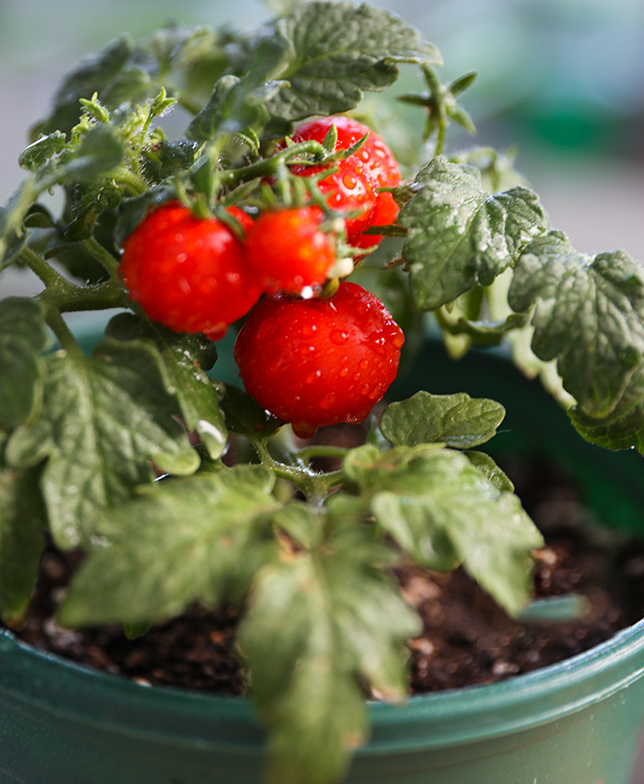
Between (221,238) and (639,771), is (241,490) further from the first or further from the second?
(639,771)

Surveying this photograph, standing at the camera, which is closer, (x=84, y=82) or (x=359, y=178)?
(x=359, y=178)

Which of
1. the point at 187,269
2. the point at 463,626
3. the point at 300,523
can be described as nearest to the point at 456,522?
the point at 300,523

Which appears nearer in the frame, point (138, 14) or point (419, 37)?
point (419, 37)

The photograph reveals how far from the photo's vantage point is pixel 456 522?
1.27 feet

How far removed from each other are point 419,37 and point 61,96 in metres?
0.29

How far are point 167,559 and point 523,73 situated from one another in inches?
99.6

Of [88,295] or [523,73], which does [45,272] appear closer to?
[88,295]

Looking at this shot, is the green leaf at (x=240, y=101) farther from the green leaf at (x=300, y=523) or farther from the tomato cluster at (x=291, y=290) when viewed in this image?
the green leaf at (x=300, y=523)

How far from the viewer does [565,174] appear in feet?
7.83

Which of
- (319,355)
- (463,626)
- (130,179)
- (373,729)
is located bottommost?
(463,626)

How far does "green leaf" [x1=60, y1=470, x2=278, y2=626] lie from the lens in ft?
1.16

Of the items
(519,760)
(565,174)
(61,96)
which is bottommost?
(565,174)

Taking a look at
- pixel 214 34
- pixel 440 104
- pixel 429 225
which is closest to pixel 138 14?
pixel 214 34

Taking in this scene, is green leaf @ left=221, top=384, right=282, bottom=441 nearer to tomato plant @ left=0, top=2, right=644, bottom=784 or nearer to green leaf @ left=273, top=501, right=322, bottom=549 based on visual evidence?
tomato plant @ left=0, top=2, right=644, bottom=784
